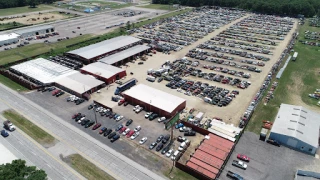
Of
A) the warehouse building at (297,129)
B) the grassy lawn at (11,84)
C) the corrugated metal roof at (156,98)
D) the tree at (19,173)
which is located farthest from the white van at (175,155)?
the grassy lawn at (11,84)

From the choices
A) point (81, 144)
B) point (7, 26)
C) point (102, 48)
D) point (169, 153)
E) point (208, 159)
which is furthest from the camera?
point (7, 26)

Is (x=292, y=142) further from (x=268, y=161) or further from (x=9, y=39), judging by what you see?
(x=9, y=39)

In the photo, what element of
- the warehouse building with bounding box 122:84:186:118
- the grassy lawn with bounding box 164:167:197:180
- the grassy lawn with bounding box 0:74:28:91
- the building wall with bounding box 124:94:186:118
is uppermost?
the warehouse building with bounding box 122:84:186:118

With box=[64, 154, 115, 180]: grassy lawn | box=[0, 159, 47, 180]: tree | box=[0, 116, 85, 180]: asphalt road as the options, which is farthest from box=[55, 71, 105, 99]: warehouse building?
box=[0, 159, 47, 180]: tree

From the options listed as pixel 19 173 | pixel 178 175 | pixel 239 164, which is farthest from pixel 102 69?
pixel 239 164

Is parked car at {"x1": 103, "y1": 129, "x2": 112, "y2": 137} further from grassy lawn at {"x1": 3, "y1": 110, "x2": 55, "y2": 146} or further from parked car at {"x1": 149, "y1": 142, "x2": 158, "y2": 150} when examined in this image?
grassy lawn at {"x1": 3, "y1": 110, "x2": 55, "y2": 146}

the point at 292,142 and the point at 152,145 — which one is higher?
the point at 292,142

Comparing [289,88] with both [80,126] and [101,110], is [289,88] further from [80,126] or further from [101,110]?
[80,126]

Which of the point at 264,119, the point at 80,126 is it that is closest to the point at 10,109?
the point at 80,126
